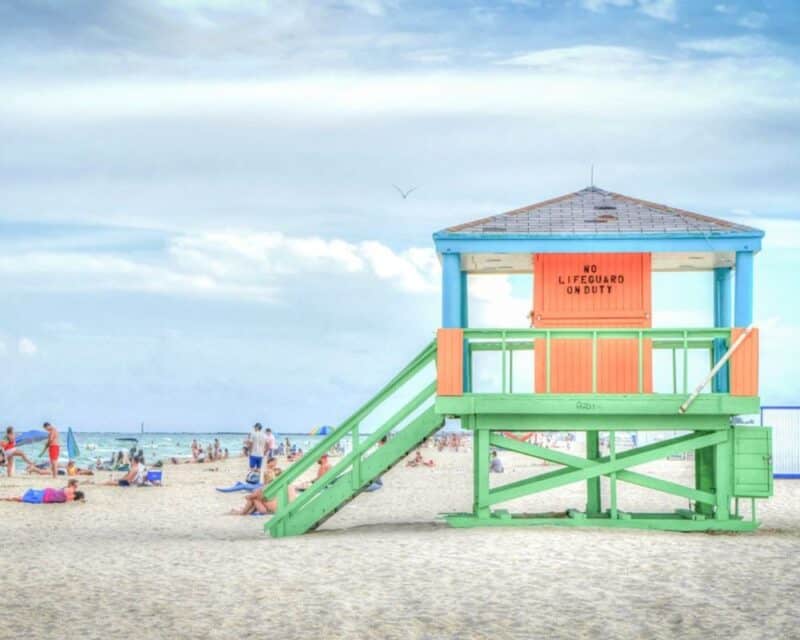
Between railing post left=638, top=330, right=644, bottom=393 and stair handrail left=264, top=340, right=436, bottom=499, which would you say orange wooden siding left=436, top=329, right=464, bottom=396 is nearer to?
stair handrail left=264, top=340, right=436, bottom=499

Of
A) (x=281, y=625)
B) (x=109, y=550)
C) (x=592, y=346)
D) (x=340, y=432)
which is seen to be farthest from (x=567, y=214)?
(x=281, y=625)

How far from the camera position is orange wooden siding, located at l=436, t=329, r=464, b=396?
57.4 feet

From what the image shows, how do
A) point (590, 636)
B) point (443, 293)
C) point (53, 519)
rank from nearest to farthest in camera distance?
point (590, 636), point (443, 293), point (53, 519)

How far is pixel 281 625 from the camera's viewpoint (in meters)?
10.6

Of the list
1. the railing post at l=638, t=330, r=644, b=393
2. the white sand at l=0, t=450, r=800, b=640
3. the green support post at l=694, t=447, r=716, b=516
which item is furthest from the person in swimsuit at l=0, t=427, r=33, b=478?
the railing post at l=638, t=330, r=644, b=393

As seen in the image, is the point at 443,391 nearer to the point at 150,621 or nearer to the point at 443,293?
the point at 443,293

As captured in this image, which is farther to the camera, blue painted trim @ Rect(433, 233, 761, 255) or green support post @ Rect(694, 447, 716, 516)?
green support post @ Rect(694, 447, 716, 516)

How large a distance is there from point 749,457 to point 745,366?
4.69ft

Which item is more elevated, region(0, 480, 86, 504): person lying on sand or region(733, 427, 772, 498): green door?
region(733, 427, 772, 498): green door

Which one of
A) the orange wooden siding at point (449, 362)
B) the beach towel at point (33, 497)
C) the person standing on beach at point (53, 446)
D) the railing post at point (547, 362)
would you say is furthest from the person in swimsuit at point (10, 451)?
the railing post at point (547, 362)

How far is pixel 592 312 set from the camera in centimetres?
1814

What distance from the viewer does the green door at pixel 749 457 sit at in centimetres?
1777

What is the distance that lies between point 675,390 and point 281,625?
9278 millimetres

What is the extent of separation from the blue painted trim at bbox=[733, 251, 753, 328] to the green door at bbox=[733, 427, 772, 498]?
1678 mm
